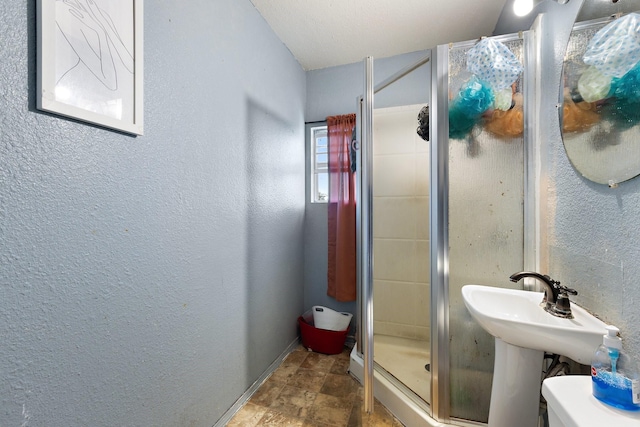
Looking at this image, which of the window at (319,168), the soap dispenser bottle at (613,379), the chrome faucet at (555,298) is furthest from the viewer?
the window at (319,168)

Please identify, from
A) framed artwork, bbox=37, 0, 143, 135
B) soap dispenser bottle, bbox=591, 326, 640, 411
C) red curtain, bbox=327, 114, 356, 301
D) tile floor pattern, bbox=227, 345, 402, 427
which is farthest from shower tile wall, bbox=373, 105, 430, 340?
framed artwork, bbox=37, 0, 143, 135

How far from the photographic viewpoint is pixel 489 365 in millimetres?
1301

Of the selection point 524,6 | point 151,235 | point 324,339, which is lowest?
point 324,339

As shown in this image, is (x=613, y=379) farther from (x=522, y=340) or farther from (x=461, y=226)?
(x=461, y=226)

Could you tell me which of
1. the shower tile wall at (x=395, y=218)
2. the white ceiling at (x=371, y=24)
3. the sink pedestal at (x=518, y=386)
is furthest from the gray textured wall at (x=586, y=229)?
the shower tile wall at (x=395, y=218)

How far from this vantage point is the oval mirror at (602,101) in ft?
2.56

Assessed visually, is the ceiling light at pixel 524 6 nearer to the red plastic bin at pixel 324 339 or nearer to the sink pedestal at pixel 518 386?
the sink pedestal at pixel 518 386

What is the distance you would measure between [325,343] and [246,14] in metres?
2.36

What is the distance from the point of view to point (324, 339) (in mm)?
2123

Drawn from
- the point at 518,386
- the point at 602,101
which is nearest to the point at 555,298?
the point at 518,386

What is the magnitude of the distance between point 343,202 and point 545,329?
1.58 m

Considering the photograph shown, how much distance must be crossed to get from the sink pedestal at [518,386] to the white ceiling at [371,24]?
6.52ft

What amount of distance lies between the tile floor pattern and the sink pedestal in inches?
24.1

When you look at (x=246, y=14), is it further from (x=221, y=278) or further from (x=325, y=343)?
(x=325, y=343)
